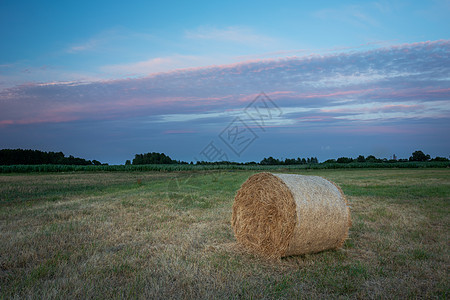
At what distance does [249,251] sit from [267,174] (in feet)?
5.59

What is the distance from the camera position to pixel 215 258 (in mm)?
6195

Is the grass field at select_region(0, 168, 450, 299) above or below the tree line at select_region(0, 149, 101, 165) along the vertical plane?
below

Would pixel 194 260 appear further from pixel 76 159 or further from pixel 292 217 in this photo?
pixel 76 159

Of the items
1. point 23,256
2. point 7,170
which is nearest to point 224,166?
point 7,170

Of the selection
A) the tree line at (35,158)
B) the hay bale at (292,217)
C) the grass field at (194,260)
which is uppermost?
the tree line at (35,158)

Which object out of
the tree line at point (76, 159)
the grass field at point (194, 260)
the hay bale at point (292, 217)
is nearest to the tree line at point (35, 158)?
the tree line at point (76, 159)

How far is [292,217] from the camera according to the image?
636cm

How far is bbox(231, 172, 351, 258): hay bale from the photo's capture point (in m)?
6.38

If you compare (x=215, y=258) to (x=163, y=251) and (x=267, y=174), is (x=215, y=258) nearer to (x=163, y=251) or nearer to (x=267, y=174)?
(x=163, y=251)

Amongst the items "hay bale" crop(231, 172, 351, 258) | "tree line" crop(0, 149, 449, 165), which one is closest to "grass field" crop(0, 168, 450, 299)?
"hay bale" crop(231, 172, 351, 258)

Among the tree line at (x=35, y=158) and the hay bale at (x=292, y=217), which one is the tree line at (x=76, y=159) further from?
the hay bale at (x=292, y=217)

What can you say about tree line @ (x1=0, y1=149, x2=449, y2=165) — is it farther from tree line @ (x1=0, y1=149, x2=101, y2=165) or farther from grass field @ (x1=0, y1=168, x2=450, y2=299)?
grass field @ (x1=0, y1=168, x2=450, y2=299)

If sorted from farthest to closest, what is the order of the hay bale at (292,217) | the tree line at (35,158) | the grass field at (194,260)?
1. the tree line at (35,158)
2. the hay bale at (292,217)
3. the grass field at (194,260)

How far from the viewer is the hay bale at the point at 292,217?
20.9 ft
